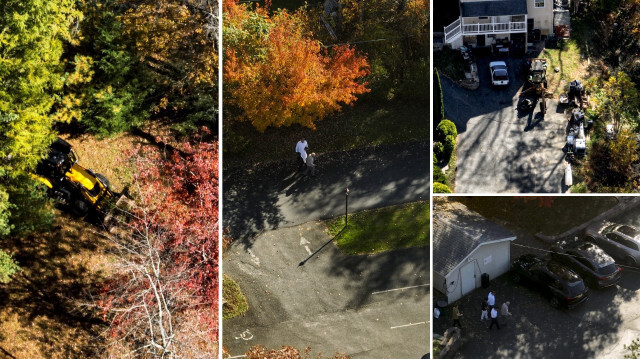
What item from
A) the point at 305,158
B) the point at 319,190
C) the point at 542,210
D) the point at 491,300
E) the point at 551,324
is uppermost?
the point at 305,158

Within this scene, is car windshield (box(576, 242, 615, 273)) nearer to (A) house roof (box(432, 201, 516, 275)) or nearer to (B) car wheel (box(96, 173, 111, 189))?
(A) house roof (box(432, 201, 516, 275))

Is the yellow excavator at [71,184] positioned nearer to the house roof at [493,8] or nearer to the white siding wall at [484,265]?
the house roof at [493,8]

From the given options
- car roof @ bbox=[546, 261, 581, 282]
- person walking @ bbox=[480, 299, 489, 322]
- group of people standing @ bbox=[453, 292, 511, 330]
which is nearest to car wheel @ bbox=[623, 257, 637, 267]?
car roof @ bbox=[546, 261, 581, 282]

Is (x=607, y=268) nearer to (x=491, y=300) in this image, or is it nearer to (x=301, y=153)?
(x=491, y=300)

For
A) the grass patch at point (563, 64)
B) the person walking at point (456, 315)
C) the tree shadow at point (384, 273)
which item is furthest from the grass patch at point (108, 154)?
the person walking at point (456, 315)

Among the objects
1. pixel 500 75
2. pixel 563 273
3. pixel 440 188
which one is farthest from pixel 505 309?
pixel 500 75
